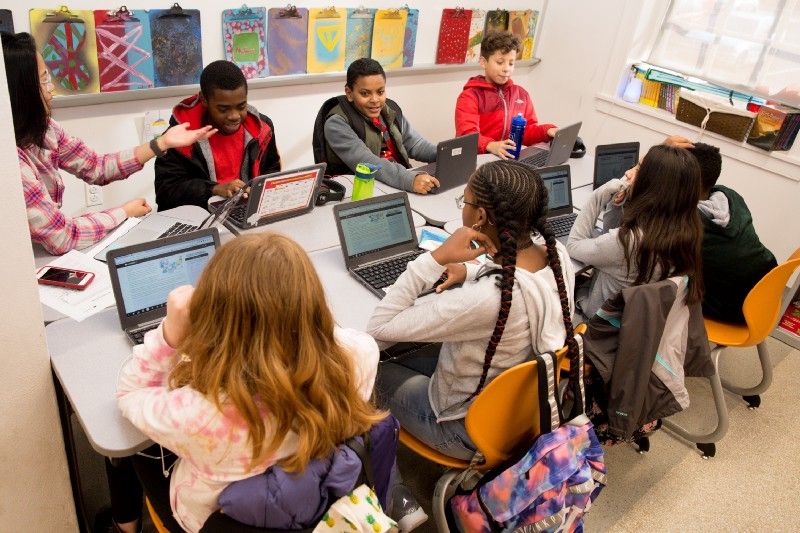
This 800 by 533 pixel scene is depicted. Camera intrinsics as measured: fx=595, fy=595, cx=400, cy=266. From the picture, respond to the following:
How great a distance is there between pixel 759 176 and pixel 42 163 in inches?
153

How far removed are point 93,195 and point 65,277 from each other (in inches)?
58.1

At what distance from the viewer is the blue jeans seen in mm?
1636

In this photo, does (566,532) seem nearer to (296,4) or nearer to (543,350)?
(543,350)

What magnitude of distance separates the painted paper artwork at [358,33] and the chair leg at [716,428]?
256 cm

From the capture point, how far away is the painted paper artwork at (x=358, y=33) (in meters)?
3.50

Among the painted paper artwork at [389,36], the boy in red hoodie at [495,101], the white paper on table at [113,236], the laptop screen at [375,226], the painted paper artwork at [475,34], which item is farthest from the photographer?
the painted paper artwork at [475,34]

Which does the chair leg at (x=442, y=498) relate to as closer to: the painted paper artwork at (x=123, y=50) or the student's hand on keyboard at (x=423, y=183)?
the student's hand on keyboard at (x=423, y=183)

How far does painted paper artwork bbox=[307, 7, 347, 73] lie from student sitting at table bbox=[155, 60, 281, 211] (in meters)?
1.04

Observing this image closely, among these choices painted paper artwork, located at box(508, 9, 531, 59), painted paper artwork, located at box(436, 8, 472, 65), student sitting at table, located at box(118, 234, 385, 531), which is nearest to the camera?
student sitting at table, located at box(118, 234, 385, 531)

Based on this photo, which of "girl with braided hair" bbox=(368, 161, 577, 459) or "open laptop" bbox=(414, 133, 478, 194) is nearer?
"girl with braided hair" bbox=(368, 161, 577, 459)

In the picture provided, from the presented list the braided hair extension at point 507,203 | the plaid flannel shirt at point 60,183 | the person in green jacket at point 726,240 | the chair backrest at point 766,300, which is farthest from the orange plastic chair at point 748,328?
the plaid flannel shirt at point 60,183

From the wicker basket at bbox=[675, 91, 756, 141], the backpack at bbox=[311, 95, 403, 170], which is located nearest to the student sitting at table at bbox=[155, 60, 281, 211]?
the backpack at bbox=[311, 95, 403, 170]

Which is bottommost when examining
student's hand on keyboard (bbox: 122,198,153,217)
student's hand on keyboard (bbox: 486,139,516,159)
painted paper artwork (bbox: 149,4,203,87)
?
student's hand on keyboard (bbox: 122,198,153,217)

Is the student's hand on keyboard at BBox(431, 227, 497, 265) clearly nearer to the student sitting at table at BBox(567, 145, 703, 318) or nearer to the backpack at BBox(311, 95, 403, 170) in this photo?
the student sitting at table at BBox(567, 145, 703, 318)
